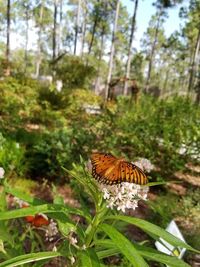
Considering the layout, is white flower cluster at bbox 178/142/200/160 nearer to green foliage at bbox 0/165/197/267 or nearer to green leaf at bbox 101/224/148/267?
green foliage at bbox 0/165/197/267

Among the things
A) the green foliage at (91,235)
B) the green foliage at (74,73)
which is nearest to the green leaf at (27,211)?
the green foliage at (91,235)

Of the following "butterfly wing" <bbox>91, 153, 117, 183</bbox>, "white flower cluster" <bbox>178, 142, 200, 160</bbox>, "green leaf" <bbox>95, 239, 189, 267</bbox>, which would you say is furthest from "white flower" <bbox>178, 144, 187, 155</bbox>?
"butterfly wing" <bbox>91, 153, 117, 183</bbox>

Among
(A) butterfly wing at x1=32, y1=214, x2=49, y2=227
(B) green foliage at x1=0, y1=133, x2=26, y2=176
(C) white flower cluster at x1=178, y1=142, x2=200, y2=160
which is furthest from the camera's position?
(C) white flower cluster at x1=178, y1=142, x2=200, y2=160

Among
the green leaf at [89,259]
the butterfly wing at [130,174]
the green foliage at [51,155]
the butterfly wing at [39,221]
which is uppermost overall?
the butterfly wing at [130,174]

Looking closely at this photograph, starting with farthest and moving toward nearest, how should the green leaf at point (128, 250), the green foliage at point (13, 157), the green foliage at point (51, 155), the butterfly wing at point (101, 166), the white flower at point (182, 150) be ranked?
the white flower at point (182, 150) → the green foliage at point (51, 155) → the green foliage at point (13, 157) → the butterfly wing at point (101, 166) → the green leaf at point (128, 250)

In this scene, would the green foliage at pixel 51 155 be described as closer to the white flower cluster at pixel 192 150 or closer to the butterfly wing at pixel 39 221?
the white flower cluster at pixel 192 150

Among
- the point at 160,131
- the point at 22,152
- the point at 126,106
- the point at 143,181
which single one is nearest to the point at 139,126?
the point at 160,131
